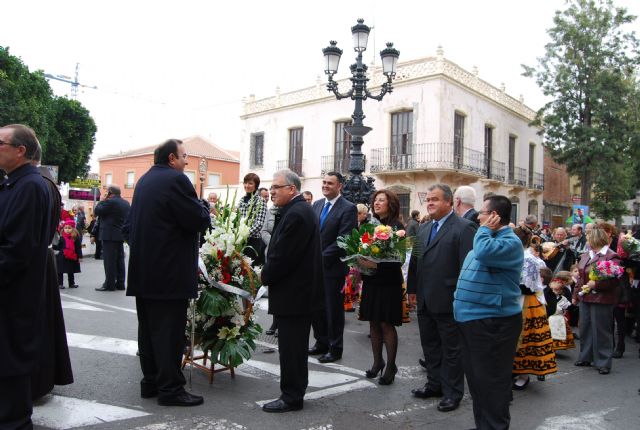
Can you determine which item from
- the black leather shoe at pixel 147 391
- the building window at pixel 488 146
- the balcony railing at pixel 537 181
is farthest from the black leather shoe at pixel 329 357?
the balcony railing at pixel 537 181

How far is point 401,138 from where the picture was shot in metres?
25.5

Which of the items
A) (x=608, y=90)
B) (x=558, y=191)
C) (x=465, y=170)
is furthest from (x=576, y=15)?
(x=558, y=191)

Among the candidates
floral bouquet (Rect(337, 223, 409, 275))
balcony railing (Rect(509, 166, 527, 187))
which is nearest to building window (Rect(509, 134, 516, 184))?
balcony railing (Rect(509, 166, 527, 187))

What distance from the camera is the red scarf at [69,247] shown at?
35.6 ft

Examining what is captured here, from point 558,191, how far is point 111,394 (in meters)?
34.6

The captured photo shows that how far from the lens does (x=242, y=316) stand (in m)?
5.16

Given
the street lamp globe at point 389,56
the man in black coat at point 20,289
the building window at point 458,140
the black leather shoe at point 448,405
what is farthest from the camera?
the building window at point 458,140

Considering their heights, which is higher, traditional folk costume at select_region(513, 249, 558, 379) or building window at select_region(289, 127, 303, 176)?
building window at select_region(289, 127, 303, 176)

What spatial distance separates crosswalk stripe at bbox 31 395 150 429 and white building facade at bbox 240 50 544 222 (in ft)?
69.1

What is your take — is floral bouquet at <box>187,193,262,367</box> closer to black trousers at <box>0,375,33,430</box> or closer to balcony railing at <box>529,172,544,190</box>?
black trousers at <box>0,375,33,430</box>

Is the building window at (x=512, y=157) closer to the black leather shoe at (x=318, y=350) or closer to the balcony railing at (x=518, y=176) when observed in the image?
the balcony railing at (x=518, y=176)

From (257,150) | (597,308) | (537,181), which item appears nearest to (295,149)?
(257,150)

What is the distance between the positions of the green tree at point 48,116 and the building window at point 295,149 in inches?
478

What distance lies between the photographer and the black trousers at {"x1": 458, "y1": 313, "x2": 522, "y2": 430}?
3.82m
